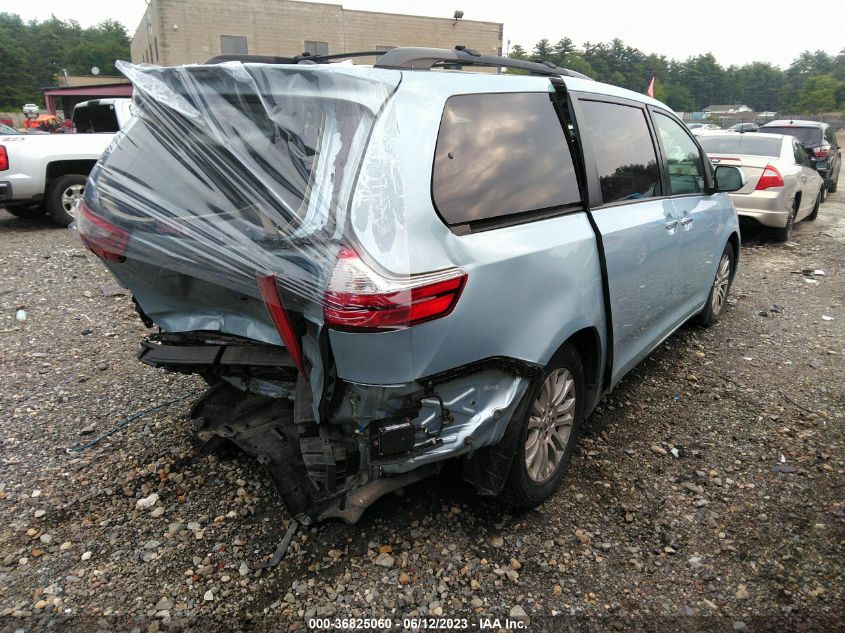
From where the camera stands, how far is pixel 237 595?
2.20m

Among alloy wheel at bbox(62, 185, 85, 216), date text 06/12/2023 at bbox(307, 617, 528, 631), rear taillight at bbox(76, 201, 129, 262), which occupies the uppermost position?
rear taillight at bbox(76, 201, 129, 262)

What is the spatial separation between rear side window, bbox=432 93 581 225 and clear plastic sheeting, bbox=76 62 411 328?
257 millimetres

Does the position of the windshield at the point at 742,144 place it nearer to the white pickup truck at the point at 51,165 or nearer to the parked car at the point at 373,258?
the parked car at the point at 373,258

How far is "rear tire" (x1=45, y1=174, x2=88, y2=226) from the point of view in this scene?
800 cm

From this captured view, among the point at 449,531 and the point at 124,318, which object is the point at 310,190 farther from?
the point at 124,318

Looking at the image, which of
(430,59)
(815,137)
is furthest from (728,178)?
(815,137)

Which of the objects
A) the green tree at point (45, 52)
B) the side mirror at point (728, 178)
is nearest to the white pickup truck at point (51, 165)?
the side mirror at point (728, 178)

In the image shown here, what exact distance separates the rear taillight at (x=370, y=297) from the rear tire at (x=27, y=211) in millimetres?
8948

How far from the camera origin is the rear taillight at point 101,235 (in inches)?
90.0

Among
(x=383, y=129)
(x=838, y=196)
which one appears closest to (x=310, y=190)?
(x=383, y=129)

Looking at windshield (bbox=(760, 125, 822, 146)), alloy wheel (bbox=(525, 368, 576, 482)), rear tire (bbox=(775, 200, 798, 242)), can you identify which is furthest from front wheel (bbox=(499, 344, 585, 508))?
windshield (bbox=(760, 125, 822, 146))

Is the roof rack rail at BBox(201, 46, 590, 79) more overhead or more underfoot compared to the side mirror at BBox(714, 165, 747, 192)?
more overhead

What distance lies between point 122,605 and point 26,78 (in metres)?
85.9

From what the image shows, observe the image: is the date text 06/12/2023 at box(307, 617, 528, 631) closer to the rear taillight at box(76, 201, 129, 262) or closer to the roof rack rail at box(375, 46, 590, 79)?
the rear taillight at box(76, 201, 129, 262)
